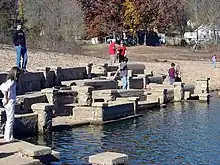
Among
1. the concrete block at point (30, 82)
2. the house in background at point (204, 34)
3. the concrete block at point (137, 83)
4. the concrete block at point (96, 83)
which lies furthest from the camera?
the house in background at point (204, 34)

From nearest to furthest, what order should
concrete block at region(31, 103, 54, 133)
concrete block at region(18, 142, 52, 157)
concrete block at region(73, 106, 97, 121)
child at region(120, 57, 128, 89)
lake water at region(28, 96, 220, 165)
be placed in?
concrete block at region(18, 142, 52, 157), lake water at region(28, 96, 220, 165), concrete block at region(31, 103, 54, 133), concrete block at region(73, 106, 97, 121), child at region(120, 57, 128, 89)

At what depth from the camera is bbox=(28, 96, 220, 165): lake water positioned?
1606cm

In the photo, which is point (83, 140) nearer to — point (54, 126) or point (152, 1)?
point (54, 126)

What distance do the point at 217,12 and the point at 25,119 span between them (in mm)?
64874

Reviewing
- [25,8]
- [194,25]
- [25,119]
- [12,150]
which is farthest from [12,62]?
[194,25]

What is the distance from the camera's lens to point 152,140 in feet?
61.3

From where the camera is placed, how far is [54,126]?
20.0 metres

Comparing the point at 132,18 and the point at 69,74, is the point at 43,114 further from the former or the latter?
the point at 132,18

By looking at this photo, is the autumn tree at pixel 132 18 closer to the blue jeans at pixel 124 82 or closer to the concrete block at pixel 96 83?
the concrete block at pixel 96 83

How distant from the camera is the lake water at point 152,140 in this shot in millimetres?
16062

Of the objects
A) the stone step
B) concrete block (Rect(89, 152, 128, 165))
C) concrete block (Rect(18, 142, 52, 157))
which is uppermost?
the stone step

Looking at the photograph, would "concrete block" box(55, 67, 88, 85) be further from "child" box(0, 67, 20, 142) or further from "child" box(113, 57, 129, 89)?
"child" box(0, 67, 20, 142)

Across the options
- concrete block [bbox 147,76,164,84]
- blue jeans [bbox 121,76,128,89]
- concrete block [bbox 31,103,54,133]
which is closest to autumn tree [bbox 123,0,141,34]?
concrete block [bbox 147,76,164,84]

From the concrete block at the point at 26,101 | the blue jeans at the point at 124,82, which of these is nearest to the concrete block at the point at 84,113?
the concrete block at the point at 26,101
